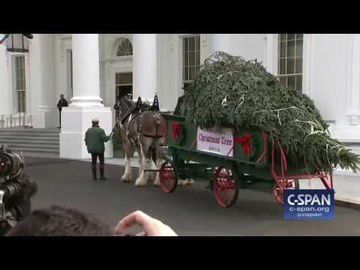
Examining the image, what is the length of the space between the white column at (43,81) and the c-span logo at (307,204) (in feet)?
64.2

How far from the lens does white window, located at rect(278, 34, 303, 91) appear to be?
16766 mm

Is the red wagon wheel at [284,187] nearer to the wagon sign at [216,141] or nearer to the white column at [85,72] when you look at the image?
the wagon sign at [216,141]

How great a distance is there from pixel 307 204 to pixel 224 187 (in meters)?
2.10

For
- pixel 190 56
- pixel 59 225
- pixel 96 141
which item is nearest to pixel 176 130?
pixel 96 141

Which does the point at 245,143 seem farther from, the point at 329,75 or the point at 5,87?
the point at 5,87

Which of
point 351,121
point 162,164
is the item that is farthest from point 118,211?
point 351,121

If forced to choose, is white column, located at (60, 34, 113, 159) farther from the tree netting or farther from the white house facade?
the tree netting

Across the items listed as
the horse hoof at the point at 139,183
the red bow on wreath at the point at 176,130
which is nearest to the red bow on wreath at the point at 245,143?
the red bow on wreath at the point at 176,130

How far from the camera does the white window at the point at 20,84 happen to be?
1102 inches

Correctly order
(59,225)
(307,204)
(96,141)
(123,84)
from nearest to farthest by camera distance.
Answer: (59,225) < (307,204) < (96,141) < (123,84)

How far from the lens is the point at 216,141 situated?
9.67 m

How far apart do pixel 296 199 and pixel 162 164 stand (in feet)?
15.3

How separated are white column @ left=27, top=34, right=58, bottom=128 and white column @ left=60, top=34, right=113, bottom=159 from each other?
7.03m
